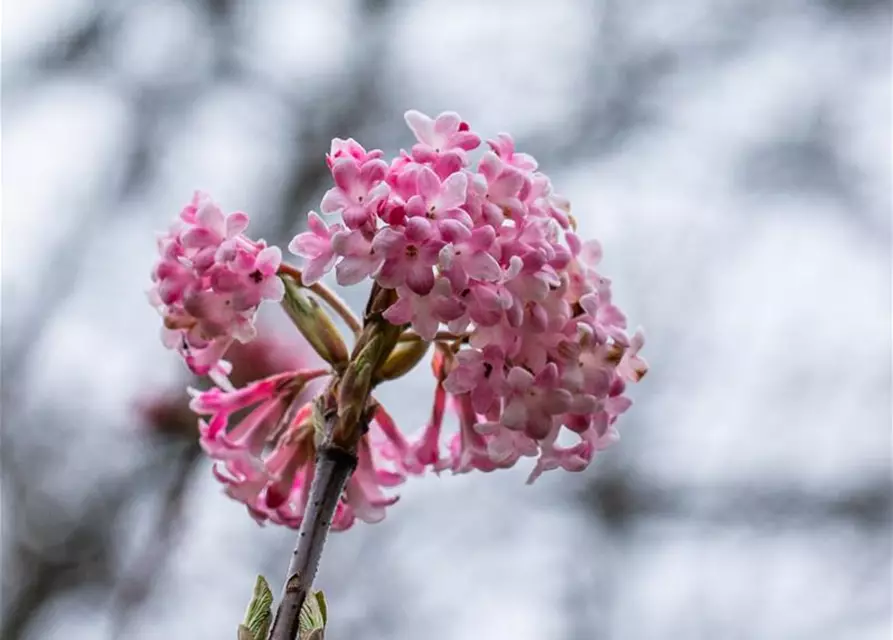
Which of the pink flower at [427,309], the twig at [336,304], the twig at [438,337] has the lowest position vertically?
the pink flower at [427,309]

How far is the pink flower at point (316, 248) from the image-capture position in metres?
1.18

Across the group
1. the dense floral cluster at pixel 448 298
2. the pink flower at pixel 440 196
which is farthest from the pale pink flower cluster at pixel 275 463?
the pink flower at pixel 440 196

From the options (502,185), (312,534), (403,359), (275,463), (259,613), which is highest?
(502,185)

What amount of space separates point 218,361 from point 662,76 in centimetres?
572

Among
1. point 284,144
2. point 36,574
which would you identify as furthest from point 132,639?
point 284,144

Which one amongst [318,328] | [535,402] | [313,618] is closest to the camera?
[313,618]

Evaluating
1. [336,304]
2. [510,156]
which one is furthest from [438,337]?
[510,156]

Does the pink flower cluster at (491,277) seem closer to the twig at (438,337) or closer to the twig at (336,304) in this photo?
the twig at (438,337)

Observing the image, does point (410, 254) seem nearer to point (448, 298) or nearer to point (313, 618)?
point (448, 298)

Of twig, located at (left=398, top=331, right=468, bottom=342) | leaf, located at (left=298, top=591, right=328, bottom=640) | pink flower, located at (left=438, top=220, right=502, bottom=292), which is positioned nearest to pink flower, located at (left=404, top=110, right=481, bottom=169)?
pink flower, located at (left=438, top=220, right=502, bottom=292)

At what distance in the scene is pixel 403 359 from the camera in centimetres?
132

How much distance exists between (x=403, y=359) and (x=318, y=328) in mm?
126

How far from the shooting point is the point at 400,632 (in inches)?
261

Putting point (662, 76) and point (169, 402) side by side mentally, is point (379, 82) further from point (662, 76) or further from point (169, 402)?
point (169, 402)
